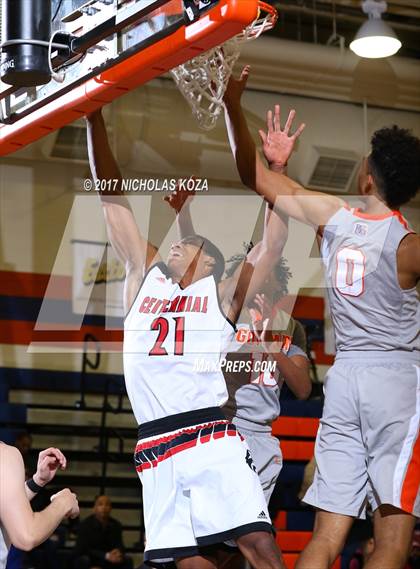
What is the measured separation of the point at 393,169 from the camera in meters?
4.64

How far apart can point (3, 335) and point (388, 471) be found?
6.98 metres

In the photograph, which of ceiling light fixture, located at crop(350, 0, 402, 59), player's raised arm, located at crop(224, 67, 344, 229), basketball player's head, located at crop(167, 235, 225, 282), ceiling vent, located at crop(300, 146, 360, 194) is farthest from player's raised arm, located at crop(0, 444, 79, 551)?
ceiling vent, located at crop(300, 146, 360, 194)

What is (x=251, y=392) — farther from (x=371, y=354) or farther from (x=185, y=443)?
(x=371, y=354)

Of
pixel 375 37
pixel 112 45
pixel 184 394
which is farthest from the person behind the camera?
pixel 375 37

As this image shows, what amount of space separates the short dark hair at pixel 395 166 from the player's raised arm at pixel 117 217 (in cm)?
132

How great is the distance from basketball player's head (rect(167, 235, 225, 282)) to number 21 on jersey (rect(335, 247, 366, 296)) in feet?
2.71

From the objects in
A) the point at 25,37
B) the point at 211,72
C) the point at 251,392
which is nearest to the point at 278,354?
the point at 251,392

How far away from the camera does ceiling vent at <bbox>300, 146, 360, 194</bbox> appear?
10930mm

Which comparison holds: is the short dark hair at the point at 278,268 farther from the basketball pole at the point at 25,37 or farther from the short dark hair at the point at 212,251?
the basketball pole at the point at 25,37

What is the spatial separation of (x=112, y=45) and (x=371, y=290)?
1.52m

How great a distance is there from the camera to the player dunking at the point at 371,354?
14.2 ft

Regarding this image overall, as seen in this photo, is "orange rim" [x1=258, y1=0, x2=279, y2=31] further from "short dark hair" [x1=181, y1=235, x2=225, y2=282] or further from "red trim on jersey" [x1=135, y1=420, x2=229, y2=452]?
"red trim on jersey" [x1=135, y1=420, x2=229, y2=452]

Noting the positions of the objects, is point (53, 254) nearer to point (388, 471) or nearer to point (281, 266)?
point (281, 266)

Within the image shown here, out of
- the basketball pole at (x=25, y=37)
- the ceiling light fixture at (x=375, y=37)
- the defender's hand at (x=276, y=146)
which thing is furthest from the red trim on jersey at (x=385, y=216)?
the ceiling light fixture at (x=375, y=37)
